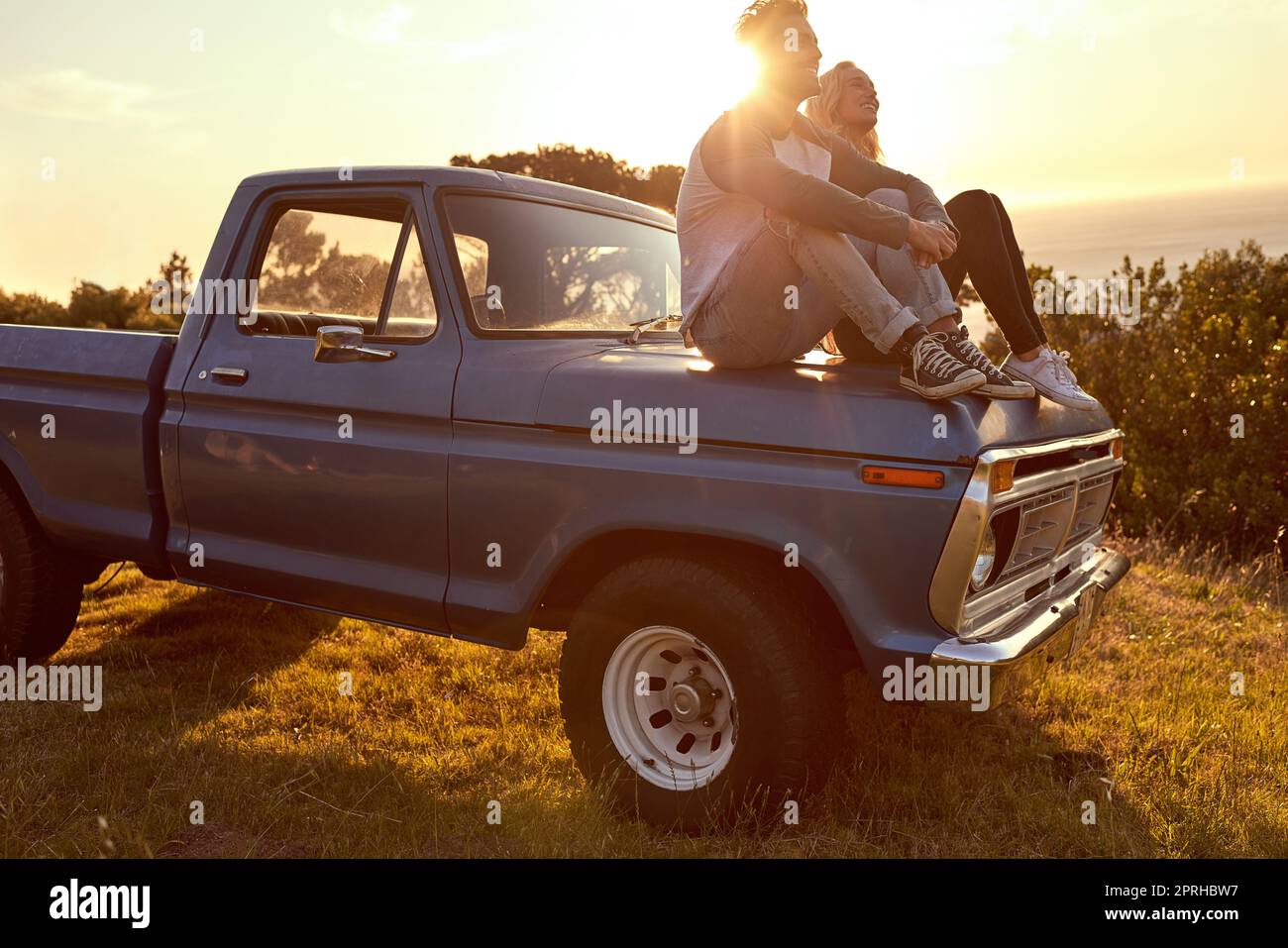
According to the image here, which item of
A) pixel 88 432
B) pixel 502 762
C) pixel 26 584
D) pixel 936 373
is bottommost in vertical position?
pixel 502 762

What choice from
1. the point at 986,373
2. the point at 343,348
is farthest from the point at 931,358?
the point at 343,348

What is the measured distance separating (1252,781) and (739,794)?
6.41 feet

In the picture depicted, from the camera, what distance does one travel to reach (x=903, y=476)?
2832 mm

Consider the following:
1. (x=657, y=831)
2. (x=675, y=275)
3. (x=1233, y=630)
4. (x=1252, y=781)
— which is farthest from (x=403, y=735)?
(x=1233, y=630)

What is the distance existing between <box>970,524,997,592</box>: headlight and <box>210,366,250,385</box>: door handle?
276cm

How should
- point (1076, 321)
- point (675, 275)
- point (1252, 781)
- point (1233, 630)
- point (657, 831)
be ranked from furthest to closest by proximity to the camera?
point (1076, 321), point (1233, 630), point (675, 275), point (1252, 781), point (657, 831)

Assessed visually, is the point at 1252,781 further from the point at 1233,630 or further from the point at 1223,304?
the point at 1223,304

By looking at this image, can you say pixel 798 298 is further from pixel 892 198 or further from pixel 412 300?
pixel 412 300

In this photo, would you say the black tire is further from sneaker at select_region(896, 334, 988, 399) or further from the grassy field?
sneaker at select_region(896, 334, 988, 399)

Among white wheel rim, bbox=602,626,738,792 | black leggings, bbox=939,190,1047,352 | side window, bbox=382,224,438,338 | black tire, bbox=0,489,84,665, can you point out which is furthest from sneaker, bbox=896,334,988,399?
black tire, bbox=0,489,84,665

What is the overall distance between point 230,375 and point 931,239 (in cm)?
264

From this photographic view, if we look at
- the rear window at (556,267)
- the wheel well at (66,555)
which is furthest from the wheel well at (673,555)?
the wheel well at (66,555)

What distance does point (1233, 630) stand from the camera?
18.7 feet

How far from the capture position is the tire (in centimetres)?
301
